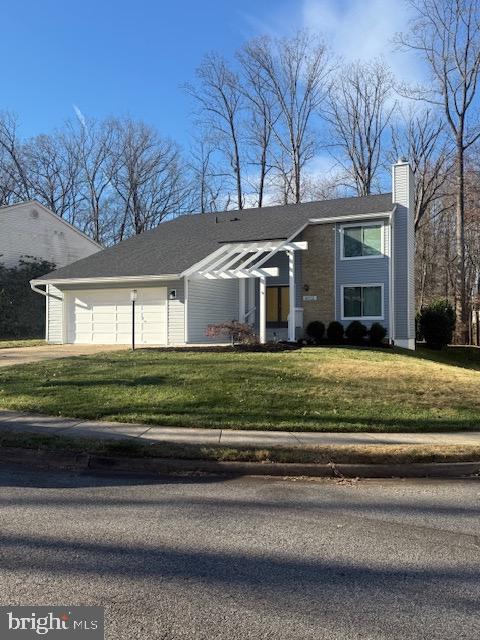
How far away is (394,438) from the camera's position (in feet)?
26.9

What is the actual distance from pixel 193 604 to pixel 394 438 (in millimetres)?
5470

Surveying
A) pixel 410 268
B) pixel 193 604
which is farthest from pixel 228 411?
pixel 410 268

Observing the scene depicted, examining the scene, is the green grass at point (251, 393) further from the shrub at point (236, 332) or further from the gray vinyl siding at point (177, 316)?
the gray vinyl siding at point (177, 316)

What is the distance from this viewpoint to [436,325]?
2794 cm

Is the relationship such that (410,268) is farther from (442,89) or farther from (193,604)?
(193,604)

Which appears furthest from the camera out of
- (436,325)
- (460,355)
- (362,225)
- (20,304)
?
(20,304)

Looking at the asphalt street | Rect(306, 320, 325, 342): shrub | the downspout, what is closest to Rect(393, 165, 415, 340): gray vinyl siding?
the downspout

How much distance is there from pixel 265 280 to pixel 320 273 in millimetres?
3692

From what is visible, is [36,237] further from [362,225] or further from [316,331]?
[362,225]

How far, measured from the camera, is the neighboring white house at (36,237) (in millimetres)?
31688

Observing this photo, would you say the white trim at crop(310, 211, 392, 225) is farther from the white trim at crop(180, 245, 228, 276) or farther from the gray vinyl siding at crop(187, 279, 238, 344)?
the gray vinyl siding at crop(187, 279, 238, 344)

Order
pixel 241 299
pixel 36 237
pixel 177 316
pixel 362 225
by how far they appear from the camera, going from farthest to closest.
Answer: pixel 36 237 → pixel 241 299 → pixel 362 225 → pixel 177 316

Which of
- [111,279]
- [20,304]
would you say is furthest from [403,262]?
[20,304]

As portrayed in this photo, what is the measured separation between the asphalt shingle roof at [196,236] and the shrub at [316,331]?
3845mm
